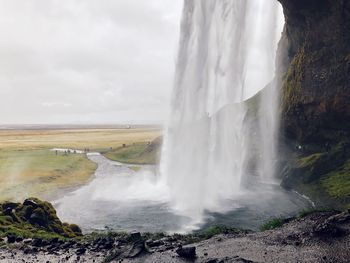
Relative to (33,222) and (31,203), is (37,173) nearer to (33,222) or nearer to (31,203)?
(31,203)

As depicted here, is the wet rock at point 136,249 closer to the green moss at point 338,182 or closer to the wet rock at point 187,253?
the wet rock at point 187,253

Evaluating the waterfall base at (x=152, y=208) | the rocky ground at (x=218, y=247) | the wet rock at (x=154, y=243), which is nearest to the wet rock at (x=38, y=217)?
the waterfall base at (x=152, y=208)

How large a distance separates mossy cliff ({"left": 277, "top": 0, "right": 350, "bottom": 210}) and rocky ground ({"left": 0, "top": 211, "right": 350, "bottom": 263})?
2519 centimetres

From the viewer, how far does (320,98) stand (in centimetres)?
5975

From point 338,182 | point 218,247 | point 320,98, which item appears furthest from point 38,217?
point 320,98

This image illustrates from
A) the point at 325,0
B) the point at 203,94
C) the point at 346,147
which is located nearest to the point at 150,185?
the point at 203,94

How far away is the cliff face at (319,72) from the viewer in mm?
56438

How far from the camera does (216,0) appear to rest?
5947 cm

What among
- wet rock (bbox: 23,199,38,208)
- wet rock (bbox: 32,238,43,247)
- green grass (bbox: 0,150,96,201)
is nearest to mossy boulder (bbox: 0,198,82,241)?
wet rock (bbox: 23,199,38,208)

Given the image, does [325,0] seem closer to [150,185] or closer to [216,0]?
[216,0]

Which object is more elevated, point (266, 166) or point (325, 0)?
point (325, 0)

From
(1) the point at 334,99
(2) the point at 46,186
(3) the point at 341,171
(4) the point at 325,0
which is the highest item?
(4) the point at 325,0

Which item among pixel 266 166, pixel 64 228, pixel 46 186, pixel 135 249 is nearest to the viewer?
pixel 135 249

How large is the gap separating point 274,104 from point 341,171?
27374mm
